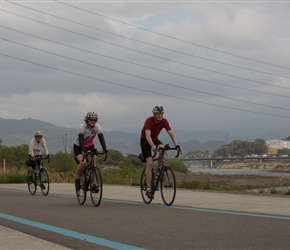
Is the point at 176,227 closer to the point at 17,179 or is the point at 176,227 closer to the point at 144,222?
the point at 144,222

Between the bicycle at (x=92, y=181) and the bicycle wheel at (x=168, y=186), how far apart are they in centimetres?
126

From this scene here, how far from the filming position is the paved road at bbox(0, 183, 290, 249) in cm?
858

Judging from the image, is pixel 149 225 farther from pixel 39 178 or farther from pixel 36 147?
pixel 39 178

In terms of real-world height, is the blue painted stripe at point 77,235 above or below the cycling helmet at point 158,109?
below

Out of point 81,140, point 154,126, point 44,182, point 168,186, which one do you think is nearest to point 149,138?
point 154,126

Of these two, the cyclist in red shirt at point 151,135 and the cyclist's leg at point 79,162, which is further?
the cyclist's leg at point 79,162

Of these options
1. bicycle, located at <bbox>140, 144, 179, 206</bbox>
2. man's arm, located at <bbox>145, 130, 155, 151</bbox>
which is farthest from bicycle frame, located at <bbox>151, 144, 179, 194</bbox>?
man's arm, located at <bbox>145, 130, 155, 151</bbox>

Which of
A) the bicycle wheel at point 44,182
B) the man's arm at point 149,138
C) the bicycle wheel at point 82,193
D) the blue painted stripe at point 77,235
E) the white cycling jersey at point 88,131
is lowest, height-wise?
the blue painted stripe at point 77,235

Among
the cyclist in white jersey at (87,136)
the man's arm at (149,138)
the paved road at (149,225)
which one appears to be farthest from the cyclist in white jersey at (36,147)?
the man's arm at (149,138)

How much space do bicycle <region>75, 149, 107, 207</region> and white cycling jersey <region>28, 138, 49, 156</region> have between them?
16.0ft

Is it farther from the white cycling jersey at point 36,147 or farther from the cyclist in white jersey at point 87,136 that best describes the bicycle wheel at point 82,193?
the white cycling jersey at point 36,147

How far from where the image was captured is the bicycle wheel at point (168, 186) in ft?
46.4

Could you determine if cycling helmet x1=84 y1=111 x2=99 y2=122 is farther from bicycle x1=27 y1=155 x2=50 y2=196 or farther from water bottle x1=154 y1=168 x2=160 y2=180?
bicycle x1=27 y1=155 x2=50 y2=196

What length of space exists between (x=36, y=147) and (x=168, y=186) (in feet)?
22.0
